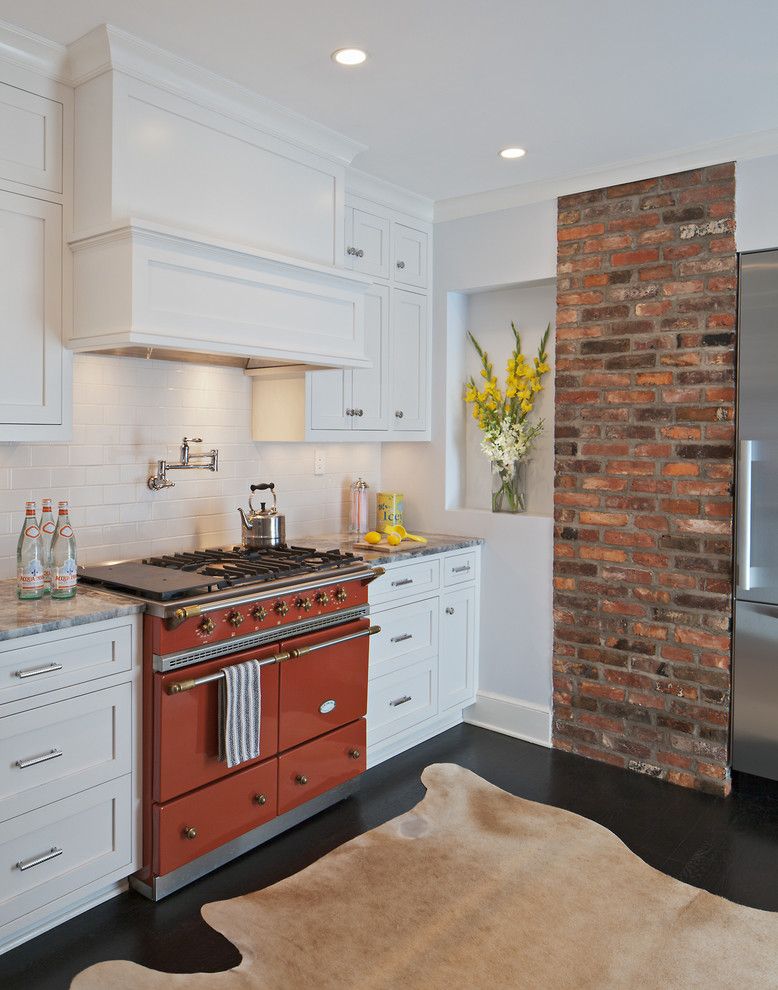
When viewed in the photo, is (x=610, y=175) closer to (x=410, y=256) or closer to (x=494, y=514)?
(x=410, y=256)

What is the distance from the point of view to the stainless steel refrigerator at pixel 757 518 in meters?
3.17

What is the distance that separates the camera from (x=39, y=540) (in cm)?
262

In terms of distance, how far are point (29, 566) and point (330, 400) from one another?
5.14 ft

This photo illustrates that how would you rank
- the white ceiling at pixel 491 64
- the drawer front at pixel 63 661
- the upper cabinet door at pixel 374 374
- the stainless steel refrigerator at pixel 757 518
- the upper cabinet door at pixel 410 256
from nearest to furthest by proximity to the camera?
1. the drawer front at pixel 63 661
2. the white ceiling at pixel 491 64
3. the stainless steel refrigerator at pixel 757 518
4. the upper cabinet door at pixel 374 374
5. the upper cabinet door at pixel 410 256

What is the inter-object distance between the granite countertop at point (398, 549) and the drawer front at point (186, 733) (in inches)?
35.1

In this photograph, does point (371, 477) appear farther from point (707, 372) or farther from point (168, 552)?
point (707, 372)

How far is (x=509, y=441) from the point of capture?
13.2 feet

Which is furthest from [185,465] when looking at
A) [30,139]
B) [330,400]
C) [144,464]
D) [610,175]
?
[610,175]

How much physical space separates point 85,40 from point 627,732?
11.2ft

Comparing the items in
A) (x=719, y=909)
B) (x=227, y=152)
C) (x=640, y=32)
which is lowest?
(x=719, y=909)

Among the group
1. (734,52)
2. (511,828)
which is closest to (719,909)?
(511,828)

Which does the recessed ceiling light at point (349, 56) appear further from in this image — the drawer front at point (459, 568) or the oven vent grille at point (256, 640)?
the drawer front at point (459, 568)

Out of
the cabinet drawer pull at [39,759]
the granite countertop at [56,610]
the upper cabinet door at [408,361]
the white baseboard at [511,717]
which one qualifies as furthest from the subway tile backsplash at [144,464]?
the white baseboard at [511,717]

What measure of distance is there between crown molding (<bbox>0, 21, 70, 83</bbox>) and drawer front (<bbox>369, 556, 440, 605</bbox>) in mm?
2194
